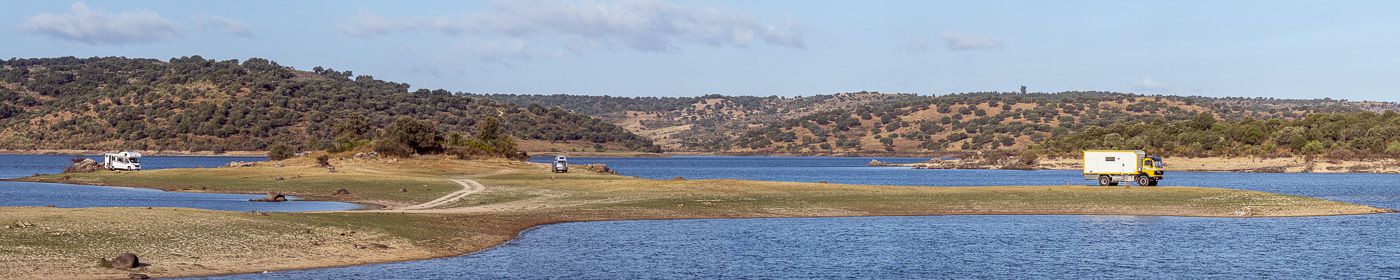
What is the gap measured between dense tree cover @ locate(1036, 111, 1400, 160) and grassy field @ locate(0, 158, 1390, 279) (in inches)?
3353

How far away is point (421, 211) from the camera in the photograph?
158 ft

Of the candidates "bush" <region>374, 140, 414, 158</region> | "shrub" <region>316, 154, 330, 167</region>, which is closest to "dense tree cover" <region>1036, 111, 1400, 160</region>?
"bush" <region>374, 140, 414, 158</region>

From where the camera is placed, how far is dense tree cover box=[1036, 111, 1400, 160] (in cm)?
14950

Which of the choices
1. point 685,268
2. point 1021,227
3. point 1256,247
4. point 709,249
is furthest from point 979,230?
point 685,268

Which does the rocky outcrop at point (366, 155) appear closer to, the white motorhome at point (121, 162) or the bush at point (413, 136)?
the bush at point (413, 136)

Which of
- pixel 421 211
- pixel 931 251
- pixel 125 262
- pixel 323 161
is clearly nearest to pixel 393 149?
pixel 323 161

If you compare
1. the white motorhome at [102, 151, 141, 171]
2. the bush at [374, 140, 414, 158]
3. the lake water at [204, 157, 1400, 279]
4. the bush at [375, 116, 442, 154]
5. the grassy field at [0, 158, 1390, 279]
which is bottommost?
the lake water at [204, 157, 1400, 279]

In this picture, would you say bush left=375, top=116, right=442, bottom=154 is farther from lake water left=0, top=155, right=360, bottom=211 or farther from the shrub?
lake water left=0, top=155, right=360, bottom=211

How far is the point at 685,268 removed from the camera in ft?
111

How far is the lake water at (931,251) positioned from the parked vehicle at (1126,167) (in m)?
16.7

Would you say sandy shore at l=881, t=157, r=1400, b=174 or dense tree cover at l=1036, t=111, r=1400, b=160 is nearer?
sandy shore at l=881, t=157, r=1400, b=174

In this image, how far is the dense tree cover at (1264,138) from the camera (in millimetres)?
149500

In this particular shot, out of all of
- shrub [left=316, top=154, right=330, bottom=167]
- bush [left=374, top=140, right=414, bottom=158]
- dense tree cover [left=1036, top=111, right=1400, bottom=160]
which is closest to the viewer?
shrub [left=316, top=154, right=330, bottom=167]

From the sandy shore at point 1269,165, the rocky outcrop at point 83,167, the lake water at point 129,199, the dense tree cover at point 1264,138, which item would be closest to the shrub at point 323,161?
the rocky outcrop at point 83,167
